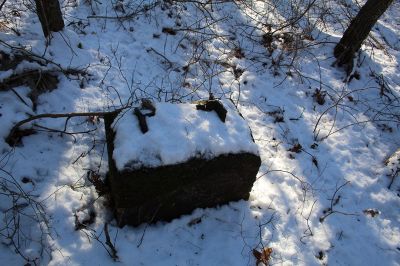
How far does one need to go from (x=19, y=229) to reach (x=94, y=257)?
0.55 m

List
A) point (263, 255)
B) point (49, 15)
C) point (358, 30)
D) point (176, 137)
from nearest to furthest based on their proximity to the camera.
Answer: point (176, 137), point (263, 255), point (49, 15), point (358, 30)

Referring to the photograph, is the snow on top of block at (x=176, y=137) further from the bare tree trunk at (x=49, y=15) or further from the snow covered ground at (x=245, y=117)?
the bare tree trunk at (x=49, y=15)

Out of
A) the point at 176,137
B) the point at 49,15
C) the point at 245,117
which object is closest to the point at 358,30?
the point at 245,117

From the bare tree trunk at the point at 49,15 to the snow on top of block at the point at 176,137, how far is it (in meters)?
1.84

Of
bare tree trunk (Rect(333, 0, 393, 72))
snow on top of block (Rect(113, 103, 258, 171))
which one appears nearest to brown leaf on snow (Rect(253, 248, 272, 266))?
snow on top of block (Rect(113, 103, 258, 171))

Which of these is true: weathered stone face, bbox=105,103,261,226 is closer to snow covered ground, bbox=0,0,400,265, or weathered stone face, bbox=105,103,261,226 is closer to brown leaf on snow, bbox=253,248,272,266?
snow covered ground, bbox=0,0,400,265

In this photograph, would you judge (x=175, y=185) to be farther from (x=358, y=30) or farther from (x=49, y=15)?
(x=358, y=30)

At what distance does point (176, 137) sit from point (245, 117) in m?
1.55

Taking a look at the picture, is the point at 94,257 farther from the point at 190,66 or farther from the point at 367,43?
the point at 367,43

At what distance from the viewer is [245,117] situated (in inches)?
155

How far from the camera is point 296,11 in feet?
18.4

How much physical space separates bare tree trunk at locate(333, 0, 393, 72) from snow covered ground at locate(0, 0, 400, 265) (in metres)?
0.18

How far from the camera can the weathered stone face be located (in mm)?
2431

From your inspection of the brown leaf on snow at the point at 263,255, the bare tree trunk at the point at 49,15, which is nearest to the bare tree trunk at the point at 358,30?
the brown leaf on snow at the point at 263,255
